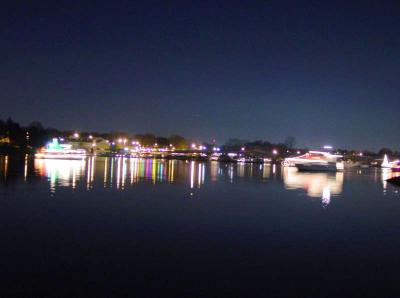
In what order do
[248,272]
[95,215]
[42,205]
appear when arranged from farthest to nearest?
[42,205] < [95,215] < [248,272]

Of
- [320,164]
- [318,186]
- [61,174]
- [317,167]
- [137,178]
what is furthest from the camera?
[320,164]

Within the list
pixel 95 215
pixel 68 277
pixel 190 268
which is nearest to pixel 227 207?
pixel 95 215

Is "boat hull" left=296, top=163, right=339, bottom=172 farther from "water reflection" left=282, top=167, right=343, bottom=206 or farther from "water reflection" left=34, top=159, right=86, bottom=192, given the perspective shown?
"water reflection" left=34, top=159, right=86, bottom=192

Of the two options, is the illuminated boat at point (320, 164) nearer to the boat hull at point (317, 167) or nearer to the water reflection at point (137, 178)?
the boat hull at point (317, 167)

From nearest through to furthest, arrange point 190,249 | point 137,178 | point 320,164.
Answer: point 190,249 < point 137,178 < point 320,164

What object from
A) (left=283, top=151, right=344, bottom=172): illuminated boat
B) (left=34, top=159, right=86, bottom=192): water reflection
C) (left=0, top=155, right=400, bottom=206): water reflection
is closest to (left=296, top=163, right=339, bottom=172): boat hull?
(left=283, top=151, right=344, bottom=172): illuminated boat

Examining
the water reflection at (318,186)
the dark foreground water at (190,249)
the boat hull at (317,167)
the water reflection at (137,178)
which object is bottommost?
the dark foreground water at (190,249)

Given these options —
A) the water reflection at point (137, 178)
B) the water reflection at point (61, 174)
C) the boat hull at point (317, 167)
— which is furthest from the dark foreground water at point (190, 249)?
the boat hull at point (317, 167)

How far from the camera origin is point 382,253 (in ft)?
45.3

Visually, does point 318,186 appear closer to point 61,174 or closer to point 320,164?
point 61,174

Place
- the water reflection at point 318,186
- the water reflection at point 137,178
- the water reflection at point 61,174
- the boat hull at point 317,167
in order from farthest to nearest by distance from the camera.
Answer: the boat hull at point 317,167, the water reflection at point 137,178, the water reflection at point 61,174, the water reflection at point 318,186

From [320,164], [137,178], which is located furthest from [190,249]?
[320,164]

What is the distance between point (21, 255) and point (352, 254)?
30.1 ft

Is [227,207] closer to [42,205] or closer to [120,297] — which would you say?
[42,205]
